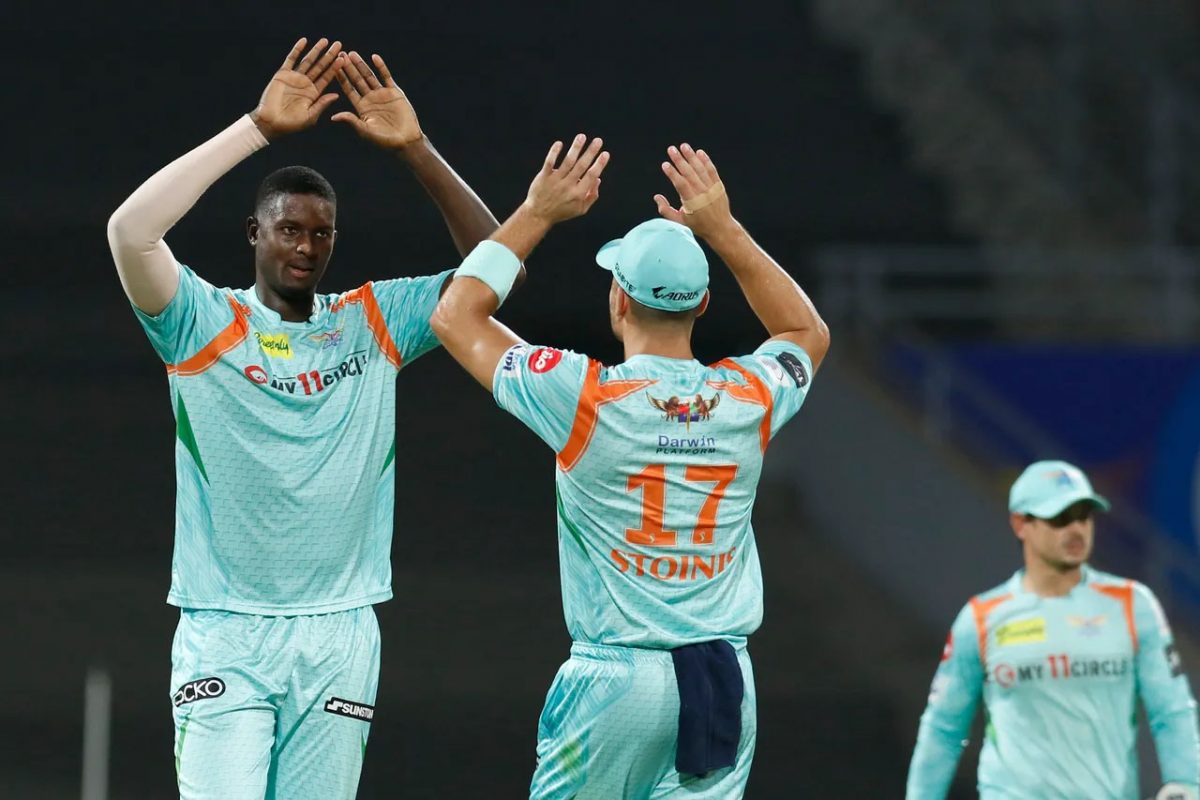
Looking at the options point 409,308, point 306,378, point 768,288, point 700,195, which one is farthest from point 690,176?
point 306,378

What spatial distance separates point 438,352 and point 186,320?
1055 cm

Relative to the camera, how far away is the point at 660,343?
446cm

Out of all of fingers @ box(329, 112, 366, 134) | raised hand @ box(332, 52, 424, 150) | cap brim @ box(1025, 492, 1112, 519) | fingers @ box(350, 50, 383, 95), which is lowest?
cap brim @ box(1025, 492, 1112, 519)

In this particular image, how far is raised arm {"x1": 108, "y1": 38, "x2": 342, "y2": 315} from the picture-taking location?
4.53 meters

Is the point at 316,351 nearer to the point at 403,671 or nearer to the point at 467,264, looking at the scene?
the point at 467,264

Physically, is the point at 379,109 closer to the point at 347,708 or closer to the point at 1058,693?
the point at 347,708

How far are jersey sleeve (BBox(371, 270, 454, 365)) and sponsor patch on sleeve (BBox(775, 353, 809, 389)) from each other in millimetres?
933

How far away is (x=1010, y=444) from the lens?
1232cm

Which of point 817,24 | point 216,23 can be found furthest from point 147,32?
point 817,24

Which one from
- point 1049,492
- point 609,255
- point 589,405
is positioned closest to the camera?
point 589,405

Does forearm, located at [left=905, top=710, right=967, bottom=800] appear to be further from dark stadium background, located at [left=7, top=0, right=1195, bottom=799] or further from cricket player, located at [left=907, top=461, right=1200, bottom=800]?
dark stadium background, located at [left=7, top=0, right=1195, bottom=799]

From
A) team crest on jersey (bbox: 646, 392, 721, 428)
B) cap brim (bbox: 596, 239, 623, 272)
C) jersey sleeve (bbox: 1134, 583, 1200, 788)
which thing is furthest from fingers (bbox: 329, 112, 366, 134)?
jersey sleeve (bbox: 1134, 583, 1200, 788)

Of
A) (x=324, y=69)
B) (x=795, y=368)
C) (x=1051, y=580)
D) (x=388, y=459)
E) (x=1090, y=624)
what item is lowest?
(x=1090, y=624)

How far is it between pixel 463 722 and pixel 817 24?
31.8 ft
